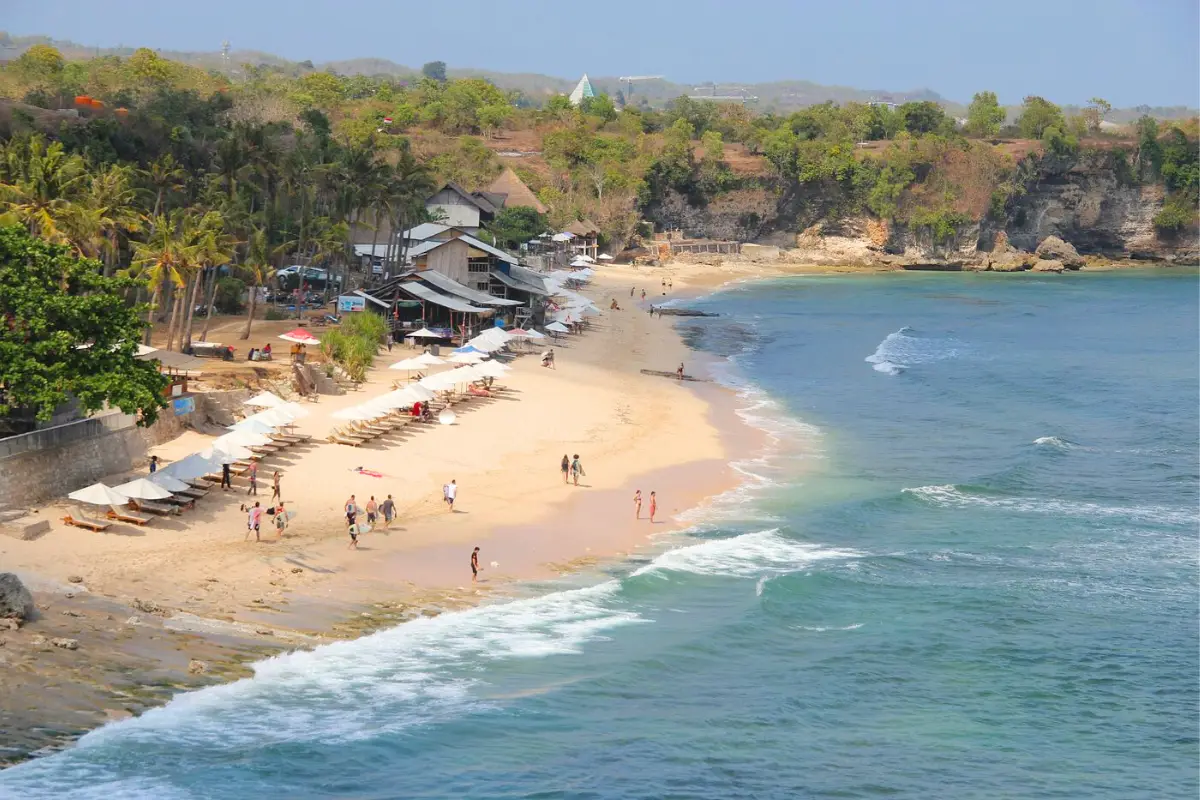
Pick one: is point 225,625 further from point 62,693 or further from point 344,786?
point 344,786

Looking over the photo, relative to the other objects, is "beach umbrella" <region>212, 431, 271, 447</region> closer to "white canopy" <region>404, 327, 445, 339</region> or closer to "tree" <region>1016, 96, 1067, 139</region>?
"white canopy" <region>404, 327, 445, 339</region>

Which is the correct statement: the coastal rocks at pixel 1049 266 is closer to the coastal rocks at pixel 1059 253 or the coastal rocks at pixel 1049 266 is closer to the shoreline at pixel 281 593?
the coastal rocks at pixel 1059 253

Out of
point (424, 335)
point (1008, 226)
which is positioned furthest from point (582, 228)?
point (1008, 226)

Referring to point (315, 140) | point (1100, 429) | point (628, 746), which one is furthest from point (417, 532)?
point (315, 140)

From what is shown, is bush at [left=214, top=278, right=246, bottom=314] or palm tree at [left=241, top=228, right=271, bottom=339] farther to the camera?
bush at [left=214, top=278, right=246, bottom=314]

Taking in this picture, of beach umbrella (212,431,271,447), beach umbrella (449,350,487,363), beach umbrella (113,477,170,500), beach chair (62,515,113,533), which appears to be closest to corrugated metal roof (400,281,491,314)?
beach umbrella (449,350,487,363)

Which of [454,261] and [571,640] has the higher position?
[454,261]

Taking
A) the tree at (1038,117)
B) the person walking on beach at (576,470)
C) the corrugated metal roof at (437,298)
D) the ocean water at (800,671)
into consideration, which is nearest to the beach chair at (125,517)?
the ocean water at (800,671)
